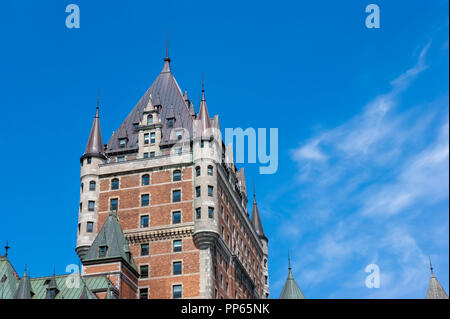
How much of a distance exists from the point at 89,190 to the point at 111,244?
11338 millimetres

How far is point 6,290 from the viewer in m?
70.2

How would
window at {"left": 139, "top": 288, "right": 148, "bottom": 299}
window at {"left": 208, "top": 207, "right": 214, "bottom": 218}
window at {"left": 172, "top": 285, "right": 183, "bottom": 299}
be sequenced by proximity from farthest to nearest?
window at {"left": 208, "top": 207, "right": 214, "bottom": 218} → window at {"left": 139, "top": 288, "right": 148, "bottom": 299} → window at {"left": 172, "top": 285, "right": 183, "bottom": 299}

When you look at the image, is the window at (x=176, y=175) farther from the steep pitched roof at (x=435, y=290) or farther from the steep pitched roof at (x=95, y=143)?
the steep pitched roof at (x=435, y=290)

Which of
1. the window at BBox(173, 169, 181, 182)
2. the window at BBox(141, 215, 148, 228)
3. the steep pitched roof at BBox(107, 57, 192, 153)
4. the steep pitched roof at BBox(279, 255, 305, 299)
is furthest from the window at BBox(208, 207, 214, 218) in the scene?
the steep pitched roof at BBox(279, 255, 305, 299)

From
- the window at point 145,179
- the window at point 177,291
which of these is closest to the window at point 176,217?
the window at point 145,179

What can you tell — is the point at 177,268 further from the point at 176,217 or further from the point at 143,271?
the point at 176,217

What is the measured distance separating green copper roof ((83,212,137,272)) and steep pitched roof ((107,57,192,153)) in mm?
13685

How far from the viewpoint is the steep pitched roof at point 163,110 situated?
90.8m

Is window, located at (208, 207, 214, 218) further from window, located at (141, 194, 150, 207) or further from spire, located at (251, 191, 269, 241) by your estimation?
spire, located at (251, 191, 269, 241)

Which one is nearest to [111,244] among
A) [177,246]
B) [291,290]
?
[177,246]

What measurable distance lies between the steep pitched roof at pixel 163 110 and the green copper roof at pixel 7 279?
70.5ft

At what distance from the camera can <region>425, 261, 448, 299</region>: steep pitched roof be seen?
10550 centimetres

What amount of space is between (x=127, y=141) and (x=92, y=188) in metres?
9.07
